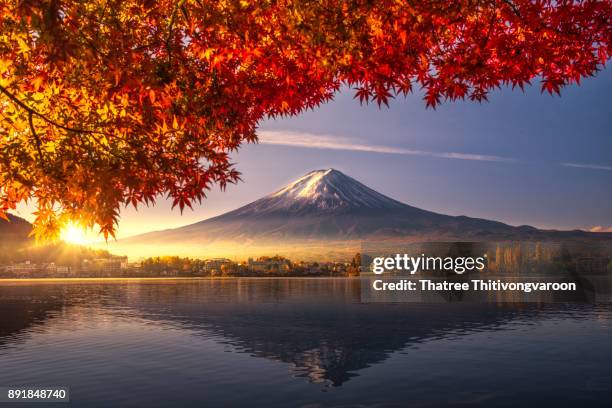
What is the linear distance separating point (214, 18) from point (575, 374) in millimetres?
27566

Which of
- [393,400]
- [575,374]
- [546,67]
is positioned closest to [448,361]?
[575,374]

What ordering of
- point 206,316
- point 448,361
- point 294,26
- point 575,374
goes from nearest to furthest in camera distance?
point 294,26
point 575,374
point 448,361
point 206,316

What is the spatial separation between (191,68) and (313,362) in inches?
1019

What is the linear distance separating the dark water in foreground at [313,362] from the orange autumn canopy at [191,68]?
44.3ft

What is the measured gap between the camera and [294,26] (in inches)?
390

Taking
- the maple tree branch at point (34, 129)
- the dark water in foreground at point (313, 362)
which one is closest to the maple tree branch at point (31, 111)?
the maple tree branch at point (34, 129)

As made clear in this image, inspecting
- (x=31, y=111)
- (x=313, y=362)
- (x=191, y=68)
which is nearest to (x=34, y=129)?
(x=31, y=111)

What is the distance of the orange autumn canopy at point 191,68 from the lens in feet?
32.9

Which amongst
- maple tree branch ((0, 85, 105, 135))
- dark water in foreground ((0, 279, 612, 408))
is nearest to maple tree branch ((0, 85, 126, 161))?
maple tree branch ((0, 85, 105, 135))

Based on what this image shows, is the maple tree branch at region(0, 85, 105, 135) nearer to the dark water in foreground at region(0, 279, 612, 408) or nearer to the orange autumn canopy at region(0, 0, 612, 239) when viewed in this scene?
the orange autumn canopy at region(0, 0, 612, 239)

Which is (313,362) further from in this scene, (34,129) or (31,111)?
(31,111)

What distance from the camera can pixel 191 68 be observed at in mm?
12039

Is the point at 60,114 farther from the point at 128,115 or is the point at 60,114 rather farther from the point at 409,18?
the point at 409,18

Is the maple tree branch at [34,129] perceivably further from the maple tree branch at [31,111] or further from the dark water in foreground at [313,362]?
the dark water in foreground at [313,362]
